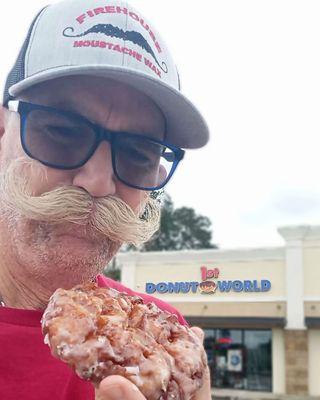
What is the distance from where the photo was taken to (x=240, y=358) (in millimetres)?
21781

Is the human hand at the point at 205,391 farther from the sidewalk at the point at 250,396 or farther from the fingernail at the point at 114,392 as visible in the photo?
the sidewalk at the point at 250,396

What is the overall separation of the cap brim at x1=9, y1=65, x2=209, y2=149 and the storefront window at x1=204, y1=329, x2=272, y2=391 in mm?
20403

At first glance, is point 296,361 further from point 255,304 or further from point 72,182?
point 72,182

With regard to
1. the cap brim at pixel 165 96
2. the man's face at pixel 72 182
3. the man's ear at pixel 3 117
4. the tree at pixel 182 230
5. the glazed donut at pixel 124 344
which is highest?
the tree at pixel 182 230

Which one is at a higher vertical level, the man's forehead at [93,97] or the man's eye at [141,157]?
the man's forehead at [93,97]

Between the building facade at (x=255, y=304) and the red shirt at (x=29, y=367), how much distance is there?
1855cm

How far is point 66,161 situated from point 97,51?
1.23 ft

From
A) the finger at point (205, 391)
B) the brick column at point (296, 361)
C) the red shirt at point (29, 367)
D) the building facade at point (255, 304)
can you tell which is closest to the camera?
the finger at point (205, 391)

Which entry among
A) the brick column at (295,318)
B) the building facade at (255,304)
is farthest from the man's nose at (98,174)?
the brick column at (295,318)

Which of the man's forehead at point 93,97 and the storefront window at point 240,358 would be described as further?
the storefront window at point 240,358

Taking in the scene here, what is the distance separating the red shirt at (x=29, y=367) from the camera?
4.99 ft

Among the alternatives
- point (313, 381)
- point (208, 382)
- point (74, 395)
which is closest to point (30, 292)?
point (74, 395)

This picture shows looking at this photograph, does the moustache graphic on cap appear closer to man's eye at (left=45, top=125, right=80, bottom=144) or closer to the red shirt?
man's eye at (left=45, top=125, right=80, bottom=144)

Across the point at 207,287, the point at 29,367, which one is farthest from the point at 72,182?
the point at 207,287
